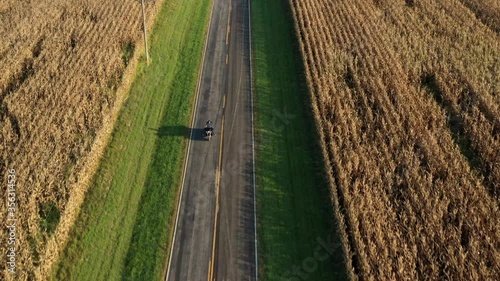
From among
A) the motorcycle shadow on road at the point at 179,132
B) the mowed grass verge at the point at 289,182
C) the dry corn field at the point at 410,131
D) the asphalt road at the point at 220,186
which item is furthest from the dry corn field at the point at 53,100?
the dry corn field at the point at 410,131

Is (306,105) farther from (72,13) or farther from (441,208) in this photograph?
(72,13)

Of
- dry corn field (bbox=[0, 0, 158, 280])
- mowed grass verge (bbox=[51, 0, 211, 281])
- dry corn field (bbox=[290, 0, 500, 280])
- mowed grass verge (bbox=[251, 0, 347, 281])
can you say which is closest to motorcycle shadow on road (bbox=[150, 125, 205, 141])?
mowed grass verge (bbox=[51, 0, 211, 281])

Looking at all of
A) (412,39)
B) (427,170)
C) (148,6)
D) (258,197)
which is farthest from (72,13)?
(427,170)

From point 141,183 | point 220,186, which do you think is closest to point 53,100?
point 141,183

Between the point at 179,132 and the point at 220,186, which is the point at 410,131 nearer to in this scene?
the point at 220,186

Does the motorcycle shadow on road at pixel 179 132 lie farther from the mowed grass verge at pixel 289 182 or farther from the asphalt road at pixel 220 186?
the mowed grass verge at pixel 289 182

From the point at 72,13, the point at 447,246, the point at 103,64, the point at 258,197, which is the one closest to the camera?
the point at 447,246
